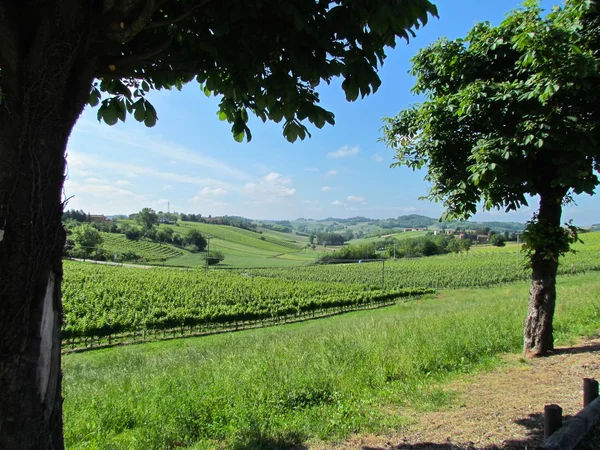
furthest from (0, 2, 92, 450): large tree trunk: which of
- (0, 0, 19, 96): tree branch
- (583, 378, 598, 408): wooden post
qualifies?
(583, 378, 598, 408): wooden post

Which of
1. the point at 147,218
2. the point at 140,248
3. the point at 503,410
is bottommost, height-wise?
the point at 140,248

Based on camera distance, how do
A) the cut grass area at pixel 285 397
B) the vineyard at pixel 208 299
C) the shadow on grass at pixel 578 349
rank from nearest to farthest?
the cut grass area at pixel 285 397
the shadow on grass at pixel 578 349
the vineyard at pixel 208 299

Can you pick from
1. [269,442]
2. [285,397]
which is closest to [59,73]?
[269,442]

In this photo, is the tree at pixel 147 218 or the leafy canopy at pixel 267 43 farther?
the tree at pixel 147 218

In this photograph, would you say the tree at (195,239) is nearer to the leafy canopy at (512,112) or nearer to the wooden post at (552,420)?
the leafy canopy at (512,112)

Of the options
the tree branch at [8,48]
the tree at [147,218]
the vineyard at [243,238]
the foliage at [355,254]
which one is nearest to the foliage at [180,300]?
the tree branch at [8,48]

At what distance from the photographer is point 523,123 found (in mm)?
5453

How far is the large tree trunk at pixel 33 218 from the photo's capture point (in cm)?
179

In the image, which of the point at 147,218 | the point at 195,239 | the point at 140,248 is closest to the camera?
Result: the point at 140,248

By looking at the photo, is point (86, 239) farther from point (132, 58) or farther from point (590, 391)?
point (590, 391)

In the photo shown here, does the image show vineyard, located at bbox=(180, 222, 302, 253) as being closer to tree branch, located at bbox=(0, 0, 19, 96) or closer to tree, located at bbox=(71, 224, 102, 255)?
tree, located at bbox=(71, 224, 102, 255)

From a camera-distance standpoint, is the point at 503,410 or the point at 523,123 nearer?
the point at 503,410

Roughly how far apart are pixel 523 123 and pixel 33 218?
624 cm

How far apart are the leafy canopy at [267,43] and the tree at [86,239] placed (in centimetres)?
8754
